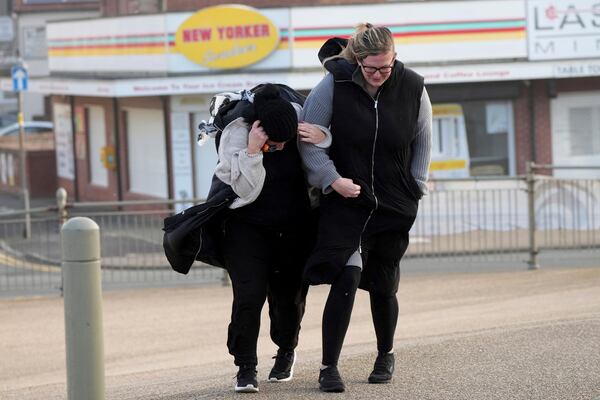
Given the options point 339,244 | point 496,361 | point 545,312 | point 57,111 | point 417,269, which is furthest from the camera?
point 57,111

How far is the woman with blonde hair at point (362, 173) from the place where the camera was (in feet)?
19.2

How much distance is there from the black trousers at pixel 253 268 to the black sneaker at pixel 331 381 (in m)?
0.39

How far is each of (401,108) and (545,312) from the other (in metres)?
4.61

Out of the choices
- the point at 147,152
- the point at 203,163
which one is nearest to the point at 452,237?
the point at 203,163

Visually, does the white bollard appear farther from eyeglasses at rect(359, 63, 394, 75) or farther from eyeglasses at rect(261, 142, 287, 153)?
eyeglasses at rect(359, 63, 394, 75)

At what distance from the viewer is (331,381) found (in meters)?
5.86

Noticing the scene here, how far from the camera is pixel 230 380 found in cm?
689

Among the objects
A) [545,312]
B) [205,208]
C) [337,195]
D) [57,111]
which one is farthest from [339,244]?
[57,111]

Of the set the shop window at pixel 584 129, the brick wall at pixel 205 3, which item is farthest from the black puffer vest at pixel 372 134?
the shop window at pixel 584 129

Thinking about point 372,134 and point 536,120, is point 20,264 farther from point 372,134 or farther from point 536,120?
point 536,120

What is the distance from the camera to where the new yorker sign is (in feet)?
70.3

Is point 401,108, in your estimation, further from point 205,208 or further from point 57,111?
point 57,111

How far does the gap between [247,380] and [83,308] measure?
1284mm

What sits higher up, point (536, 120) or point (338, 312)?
point (536, 120)
